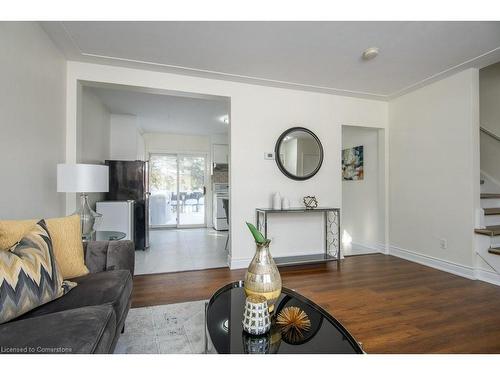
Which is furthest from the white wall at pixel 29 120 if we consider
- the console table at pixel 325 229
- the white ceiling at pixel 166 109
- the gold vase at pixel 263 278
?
the console table at pixel 325 229

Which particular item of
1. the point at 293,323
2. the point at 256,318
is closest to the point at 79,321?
the point at 256,318

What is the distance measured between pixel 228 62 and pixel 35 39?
1683 mm

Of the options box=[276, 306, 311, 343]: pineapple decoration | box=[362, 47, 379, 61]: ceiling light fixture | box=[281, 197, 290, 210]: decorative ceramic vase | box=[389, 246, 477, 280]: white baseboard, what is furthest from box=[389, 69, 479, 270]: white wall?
box=[276, 306, 311, 343]: pineapple decoration

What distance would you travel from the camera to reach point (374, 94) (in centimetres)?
373

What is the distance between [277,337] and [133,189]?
12.7 ft

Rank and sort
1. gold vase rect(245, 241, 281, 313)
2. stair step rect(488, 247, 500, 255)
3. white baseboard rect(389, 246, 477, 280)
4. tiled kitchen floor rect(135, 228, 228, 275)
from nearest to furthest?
gold vase rect(245, 241, 281, 313) < stair step rect(488, 247, 500, 255) < white baseboard rect(389, 246, 477, 280) < tiled kitchen floor rect(135, 228, 228, 275)

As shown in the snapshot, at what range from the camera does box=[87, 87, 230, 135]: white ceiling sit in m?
3.96

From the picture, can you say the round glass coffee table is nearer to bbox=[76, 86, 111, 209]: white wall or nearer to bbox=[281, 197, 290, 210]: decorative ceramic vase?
bbox=[281, 197, 290, 210]: decorative ceramic vase

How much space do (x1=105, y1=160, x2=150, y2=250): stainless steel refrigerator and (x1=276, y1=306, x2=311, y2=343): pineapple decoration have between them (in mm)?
3579

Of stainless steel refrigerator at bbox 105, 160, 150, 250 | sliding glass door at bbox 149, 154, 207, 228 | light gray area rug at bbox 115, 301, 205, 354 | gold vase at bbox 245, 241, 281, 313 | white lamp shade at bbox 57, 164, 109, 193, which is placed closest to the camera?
gold vase at bbox 245, 241, 281, 313

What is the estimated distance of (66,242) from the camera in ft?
5.32
